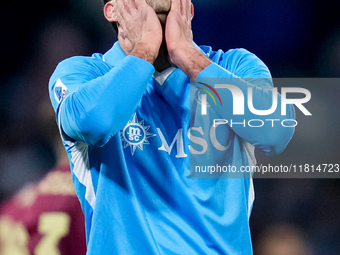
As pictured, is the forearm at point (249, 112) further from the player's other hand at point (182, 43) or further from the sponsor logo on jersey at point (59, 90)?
the sponsor logo on jersey at point (59, 90)

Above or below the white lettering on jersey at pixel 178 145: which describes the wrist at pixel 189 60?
above

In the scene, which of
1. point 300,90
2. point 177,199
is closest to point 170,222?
point 177,199

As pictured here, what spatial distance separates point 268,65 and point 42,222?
1.20m

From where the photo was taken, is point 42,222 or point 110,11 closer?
point 110,11

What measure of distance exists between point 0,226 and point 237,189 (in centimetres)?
147

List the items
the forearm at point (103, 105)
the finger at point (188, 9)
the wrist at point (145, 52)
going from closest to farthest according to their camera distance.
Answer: the forearm at point (103, 105) < the wrist at point (145, 52) < the finger at point (188, 9)

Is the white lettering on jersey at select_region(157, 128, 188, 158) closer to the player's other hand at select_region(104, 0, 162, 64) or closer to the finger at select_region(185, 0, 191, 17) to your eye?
the player's other hand at select_region(104, 0, 162, 64)

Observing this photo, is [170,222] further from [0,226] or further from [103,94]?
[0,226]

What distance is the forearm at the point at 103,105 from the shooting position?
1038 mm

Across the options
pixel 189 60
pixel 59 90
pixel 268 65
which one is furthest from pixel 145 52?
pixel 268 65

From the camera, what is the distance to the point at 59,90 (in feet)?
3.83

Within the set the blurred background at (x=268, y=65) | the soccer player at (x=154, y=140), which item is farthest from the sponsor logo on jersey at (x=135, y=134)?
the blurred background at (x=268, y=65)

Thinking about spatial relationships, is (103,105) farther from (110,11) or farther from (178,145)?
(110,11)

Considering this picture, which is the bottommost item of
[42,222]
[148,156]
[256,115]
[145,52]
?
[42,222]
